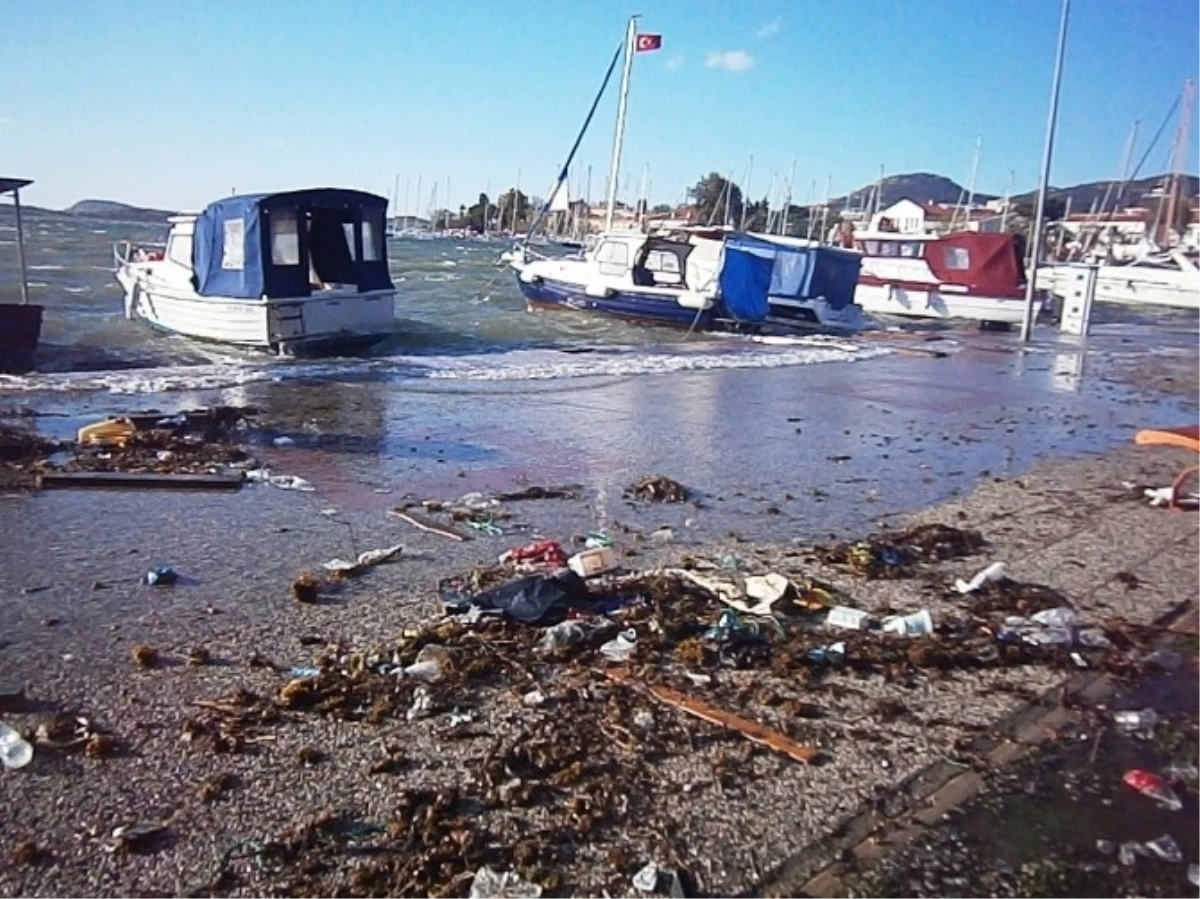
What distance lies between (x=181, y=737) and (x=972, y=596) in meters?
4.28

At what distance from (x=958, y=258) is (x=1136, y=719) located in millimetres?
35030

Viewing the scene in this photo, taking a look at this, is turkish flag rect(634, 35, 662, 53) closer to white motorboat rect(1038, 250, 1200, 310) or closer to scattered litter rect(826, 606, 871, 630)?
white motorboat rect(1038, 250, 1200, 310)

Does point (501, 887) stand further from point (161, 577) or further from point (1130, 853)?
point (161, 577)

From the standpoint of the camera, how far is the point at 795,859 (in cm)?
338

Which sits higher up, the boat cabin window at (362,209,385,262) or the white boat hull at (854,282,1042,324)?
the boat cabin window at (362,209,385,262)

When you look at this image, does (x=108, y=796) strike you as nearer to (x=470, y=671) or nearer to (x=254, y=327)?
(x=470, y=671)

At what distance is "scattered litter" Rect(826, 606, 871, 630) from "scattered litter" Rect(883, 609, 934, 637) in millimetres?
114

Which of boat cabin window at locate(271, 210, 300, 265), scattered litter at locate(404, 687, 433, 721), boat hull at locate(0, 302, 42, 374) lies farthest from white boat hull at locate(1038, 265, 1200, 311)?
scattered litter at locate(404, 687, 433, 721)

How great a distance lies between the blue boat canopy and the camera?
767 inches

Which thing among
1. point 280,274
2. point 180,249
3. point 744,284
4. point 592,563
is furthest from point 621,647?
point 744,284

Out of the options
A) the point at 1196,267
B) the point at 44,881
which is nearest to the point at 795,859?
the point at 44,881

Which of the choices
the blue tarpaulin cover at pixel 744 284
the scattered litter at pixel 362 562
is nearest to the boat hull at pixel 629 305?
the blue tarpaulin cover at pixel 744 284

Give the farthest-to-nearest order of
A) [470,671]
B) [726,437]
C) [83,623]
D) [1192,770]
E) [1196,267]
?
[1196,267], [726,437], [83,623], [470,671], [1192,770]

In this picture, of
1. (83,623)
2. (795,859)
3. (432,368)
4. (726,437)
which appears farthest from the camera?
(432,368)
